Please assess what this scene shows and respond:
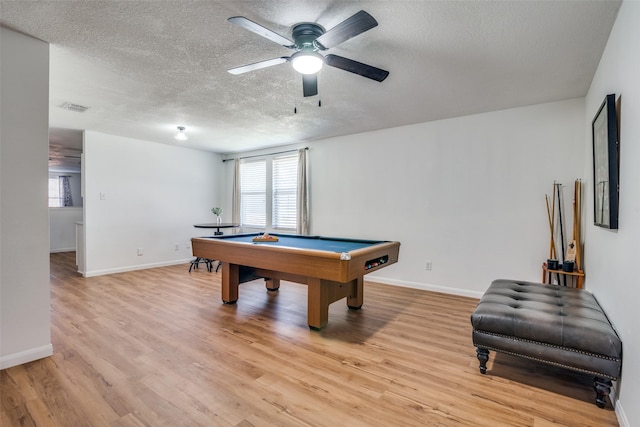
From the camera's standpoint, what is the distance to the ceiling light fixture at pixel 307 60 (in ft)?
6.53

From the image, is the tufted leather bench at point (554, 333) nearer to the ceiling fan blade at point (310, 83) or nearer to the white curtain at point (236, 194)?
the ceiling fan blade at point (310, 83)

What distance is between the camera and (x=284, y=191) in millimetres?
6016

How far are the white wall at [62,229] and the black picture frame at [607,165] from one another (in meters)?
10.4

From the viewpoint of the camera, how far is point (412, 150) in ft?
14.6

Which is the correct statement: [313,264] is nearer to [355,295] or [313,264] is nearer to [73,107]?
[355,295]

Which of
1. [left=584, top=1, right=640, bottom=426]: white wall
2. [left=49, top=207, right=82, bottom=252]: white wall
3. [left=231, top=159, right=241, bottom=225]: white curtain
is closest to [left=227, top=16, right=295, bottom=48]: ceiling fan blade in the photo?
[left=584, top=1, right=640, bottom=426]: white wall

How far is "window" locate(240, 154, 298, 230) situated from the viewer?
19.5ft

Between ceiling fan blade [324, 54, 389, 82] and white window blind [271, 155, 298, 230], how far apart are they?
145 inches

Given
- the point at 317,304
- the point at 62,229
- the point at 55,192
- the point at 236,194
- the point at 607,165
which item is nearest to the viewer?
the point at 607,165

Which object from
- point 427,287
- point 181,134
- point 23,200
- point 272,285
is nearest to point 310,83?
point 23,200

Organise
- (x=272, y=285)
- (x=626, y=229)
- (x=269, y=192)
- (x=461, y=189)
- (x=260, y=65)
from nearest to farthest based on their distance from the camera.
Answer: (x=626, y=229), (x=260, y=65), (x=461, y=189), (x=272, y=285), (x=269, y=192)

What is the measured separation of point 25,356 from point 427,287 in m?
4.17

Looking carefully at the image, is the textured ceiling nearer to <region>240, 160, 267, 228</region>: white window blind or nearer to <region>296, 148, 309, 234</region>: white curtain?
<region>296, 148, 309, 234</region>: white curtain

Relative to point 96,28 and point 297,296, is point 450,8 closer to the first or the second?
point 96,28
